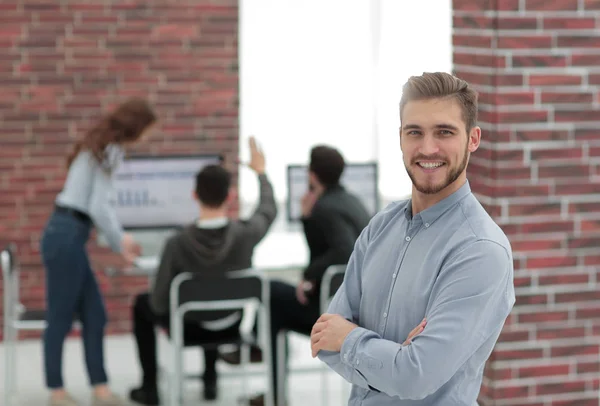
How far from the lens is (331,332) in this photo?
2229mm

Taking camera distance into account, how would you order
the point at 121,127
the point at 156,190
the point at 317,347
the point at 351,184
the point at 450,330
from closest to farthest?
the point at 450,330, the point at 317,347, the point at 121,127, the point at 156,190, the point at 351,184

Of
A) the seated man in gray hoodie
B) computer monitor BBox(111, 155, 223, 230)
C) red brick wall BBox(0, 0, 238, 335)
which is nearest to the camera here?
the seated man in gray hoodie

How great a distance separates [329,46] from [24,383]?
160 inches

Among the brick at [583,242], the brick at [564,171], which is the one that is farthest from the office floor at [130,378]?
the brick at [564,171]

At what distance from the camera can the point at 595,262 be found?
3.45m

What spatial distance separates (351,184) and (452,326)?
3726 millimetres

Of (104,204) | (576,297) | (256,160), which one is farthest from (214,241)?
(576,297)

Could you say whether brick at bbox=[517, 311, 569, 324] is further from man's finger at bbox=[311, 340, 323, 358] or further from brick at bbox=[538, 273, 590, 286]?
man's finger at bbox=[311, 340, 323, 358]

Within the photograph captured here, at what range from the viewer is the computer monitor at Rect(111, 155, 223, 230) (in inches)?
208

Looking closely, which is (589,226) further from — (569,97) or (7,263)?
(7,263)

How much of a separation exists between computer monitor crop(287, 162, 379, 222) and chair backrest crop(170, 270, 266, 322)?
4.17ft

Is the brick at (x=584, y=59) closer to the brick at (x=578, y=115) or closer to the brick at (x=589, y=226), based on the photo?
the brick at (x=578, y=115)

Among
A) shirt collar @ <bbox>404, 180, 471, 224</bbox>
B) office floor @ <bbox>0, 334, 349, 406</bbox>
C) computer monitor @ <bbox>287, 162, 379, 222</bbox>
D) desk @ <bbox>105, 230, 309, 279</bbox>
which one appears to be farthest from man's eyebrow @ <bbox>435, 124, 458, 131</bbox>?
computer monitor @ <bbox>287, 162, 379, 222</bbox>

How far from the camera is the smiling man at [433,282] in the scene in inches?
79.2
